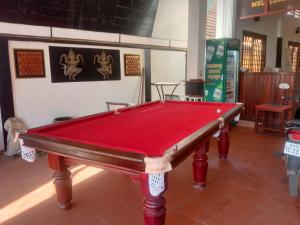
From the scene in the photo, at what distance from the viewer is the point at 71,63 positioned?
4.88m

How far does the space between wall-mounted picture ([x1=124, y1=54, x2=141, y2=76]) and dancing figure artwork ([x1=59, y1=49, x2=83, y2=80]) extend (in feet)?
3.87

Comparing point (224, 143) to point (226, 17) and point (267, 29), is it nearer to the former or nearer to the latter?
point (226, 17)

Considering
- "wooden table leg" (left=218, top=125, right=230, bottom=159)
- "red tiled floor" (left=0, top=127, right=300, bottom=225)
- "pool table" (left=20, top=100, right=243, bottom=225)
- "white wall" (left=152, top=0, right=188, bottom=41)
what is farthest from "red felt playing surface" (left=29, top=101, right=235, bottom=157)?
"white wall" (left=152, top=0, right=188, bottom=41)

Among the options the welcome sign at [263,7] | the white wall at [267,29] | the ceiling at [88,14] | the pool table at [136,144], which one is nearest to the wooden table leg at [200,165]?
the pool table at [136,144]

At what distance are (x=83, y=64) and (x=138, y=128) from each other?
10.5 ft

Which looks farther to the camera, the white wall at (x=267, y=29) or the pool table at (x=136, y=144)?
the white wall at (x=267, y=29)

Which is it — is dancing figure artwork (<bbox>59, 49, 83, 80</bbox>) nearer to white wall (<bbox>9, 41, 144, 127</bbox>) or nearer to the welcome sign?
white wall (<bbox>9, 41, 144, 127</bbox>)

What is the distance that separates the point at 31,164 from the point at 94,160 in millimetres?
2519

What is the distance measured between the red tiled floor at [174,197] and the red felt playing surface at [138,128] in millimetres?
808

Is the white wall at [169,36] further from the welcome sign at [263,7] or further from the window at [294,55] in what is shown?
the window at [294,55]

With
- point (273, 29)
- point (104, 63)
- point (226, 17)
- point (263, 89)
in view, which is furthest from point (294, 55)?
point (104, 63)

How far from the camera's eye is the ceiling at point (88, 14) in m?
4.03

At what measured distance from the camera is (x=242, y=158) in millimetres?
3785

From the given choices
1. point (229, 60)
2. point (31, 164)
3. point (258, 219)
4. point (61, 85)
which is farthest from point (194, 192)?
point (229, 60)
